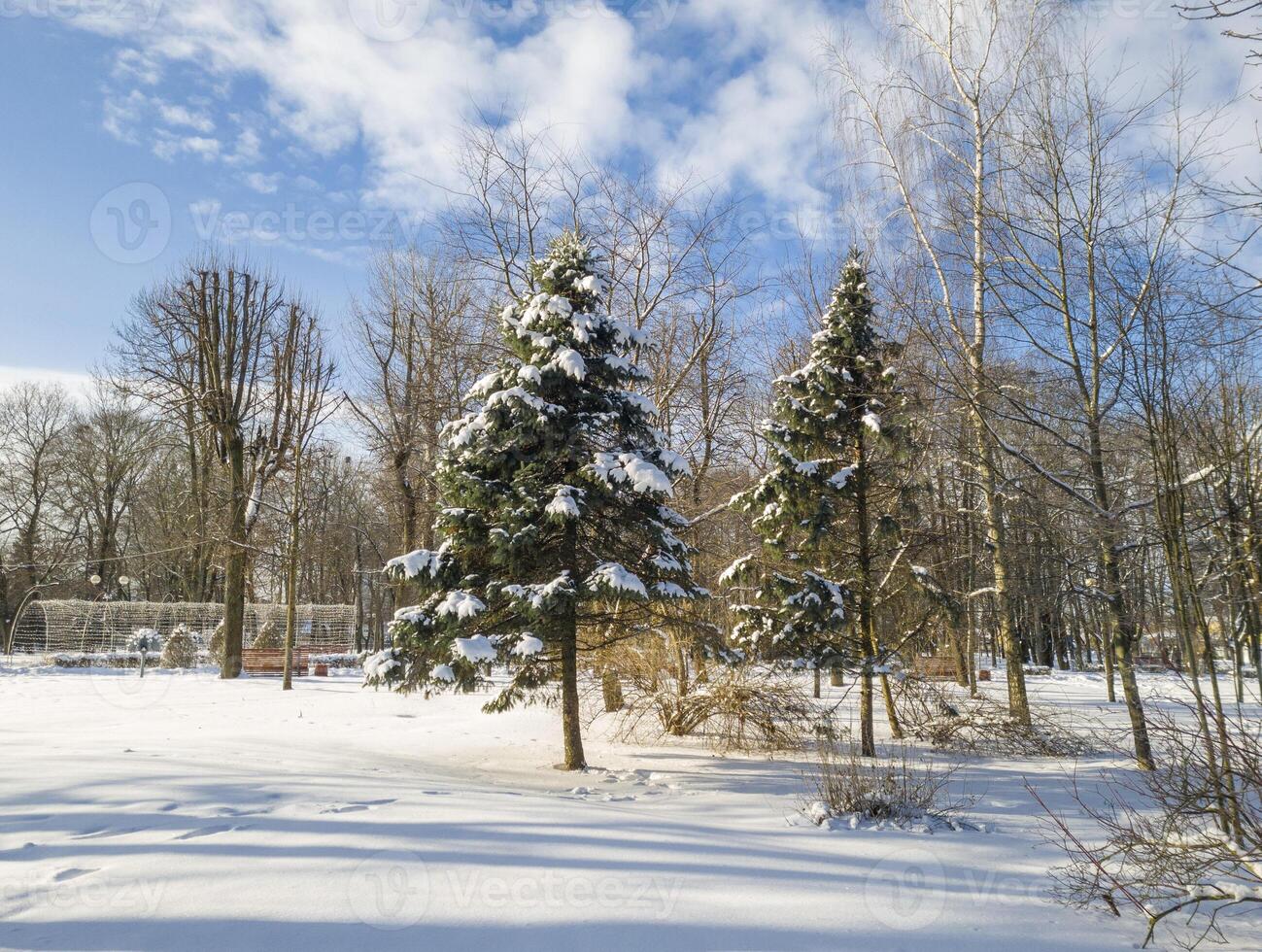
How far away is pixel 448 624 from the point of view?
875 cm

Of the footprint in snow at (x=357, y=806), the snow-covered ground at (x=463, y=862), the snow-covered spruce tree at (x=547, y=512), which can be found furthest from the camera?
the snow-covered spruce tree at (x=547, y=512)

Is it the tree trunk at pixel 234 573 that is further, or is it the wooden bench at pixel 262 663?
the wooden bench at pixel 262 663

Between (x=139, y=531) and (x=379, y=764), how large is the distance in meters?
39.4

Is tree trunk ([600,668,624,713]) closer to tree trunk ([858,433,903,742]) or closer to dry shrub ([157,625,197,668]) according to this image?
tree trunk ([858,433,903,742])

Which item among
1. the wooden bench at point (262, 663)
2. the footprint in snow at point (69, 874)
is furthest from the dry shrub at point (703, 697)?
the wooden bench at point (262, 663)

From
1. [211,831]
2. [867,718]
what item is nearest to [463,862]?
[211,831]

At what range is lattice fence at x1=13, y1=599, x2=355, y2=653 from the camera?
25.7 metres

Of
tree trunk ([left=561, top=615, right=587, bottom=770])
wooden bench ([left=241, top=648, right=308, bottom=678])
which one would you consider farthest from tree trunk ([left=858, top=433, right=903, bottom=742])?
wooden bench ([left=241, top=648, right=308, bottom=678])

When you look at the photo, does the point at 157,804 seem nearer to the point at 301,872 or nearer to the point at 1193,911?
the point at 301,872

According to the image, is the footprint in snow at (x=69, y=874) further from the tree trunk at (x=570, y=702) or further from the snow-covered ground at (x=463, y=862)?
the tree trunk at (x=570, y=702)

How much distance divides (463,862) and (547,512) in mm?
4525

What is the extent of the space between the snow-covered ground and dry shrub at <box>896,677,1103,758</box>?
9.57 ft

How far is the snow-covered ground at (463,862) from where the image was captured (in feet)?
13.0

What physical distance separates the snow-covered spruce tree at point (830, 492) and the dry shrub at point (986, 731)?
159cm
